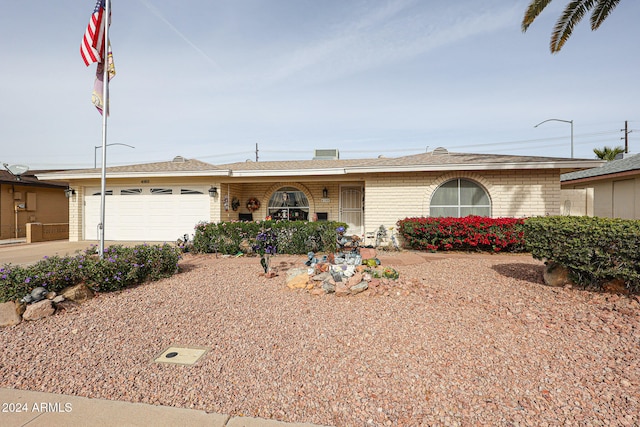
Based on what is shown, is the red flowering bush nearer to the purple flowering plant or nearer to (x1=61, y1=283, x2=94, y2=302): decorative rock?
the purple flowering plant

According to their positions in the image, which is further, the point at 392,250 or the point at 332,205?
the point at 332,205

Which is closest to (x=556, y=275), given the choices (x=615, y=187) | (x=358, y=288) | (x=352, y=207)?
(x=358, y=288)

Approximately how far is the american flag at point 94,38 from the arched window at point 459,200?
971 centimetres

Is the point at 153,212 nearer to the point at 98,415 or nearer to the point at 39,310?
the point at 39,310

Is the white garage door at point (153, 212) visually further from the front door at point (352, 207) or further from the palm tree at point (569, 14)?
the palm tree at point (569, 14)

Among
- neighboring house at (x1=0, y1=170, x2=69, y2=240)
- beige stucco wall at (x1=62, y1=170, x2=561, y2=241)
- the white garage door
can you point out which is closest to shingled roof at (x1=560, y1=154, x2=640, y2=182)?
beige stucco wall at (x1=62, y1=170, x2=561, y2=241)

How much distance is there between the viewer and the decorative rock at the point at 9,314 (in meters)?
3.85

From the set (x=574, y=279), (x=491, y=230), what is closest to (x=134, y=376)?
(x=574, y=279)

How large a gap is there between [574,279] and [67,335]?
7.09 m

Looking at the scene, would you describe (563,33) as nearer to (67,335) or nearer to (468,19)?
(468,19)

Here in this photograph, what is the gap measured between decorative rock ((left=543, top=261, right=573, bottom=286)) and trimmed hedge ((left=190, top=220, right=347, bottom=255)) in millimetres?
4940

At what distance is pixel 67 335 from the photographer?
3584mm

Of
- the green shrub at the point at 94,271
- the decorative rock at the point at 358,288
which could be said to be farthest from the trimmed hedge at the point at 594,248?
the green shrub at the point at 94,271

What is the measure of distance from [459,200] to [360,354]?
339 inches
